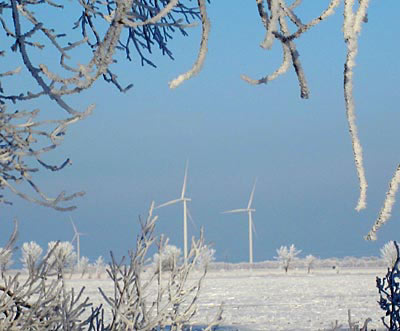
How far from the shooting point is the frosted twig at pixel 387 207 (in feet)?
4.98

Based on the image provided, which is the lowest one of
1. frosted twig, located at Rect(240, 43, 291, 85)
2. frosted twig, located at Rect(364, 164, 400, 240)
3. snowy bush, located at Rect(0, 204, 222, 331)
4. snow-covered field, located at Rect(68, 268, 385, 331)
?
frosted twig, located at Rect(364, 164, 400, 240)

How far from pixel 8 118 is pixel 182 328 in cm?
182

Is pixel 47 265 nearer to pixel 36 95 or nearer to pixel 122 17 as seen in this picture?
pixel 36 95

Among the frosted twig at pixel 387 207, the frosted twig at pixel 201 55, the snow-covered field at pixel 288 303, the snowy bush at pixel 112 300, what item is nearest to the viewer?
the frosted twig at pixel 387 207

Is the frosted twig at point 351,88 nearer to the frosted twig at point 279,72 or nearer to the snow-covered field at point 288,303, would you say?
the frosted twig at point 279,72

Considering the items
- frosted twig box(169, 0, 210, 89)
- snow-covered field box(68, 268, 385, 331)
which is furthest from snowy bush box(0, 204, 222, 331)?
snow-covered field box(68, 268, 385, 331)

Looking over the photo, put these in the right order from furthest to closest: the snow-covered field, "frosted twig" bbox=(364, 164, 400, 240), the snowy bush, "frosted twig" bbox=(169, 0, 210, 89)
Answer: the snow-covered field → the snowy bush → "frosted twig" bbox=(169, 0, 210, 89) → "frosted twig" bbox=(364, 164, 400, 240)

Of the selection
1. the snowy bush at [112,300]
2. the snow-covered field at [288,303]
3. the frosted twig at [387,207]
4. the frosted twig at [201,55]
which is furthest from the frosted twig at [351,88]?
the snow-covered field at [288,303]

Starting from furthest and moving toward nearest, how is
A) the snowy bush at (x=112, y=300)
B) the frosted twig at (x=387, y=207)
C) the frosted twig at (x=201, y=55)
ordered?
the snowy bush at (x=112, y=300) → the frosted twig at (x=201, y=55) → the frosted twig at (x=387, y=207)

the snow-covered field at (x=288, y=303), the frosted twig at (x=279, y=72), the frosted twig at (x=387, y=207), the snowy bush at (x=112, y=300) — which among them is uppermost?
the snow-covered field at (x=288, y=303)

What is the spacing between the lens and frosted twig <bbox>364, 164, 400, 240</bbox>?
1518 millimetres

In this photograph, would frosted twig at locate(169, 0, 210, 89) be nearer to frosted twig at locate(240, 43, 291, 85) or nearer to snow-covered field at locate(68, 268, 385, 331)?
frosted twig at locate(240, 43, 291, 85)

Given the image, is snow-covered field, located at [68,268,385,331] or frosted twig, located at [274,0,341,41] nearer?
frosted twig, located at [274,0,341,41]

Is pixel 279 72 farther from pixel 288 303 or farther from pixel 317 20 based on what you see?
pixel 288 303
